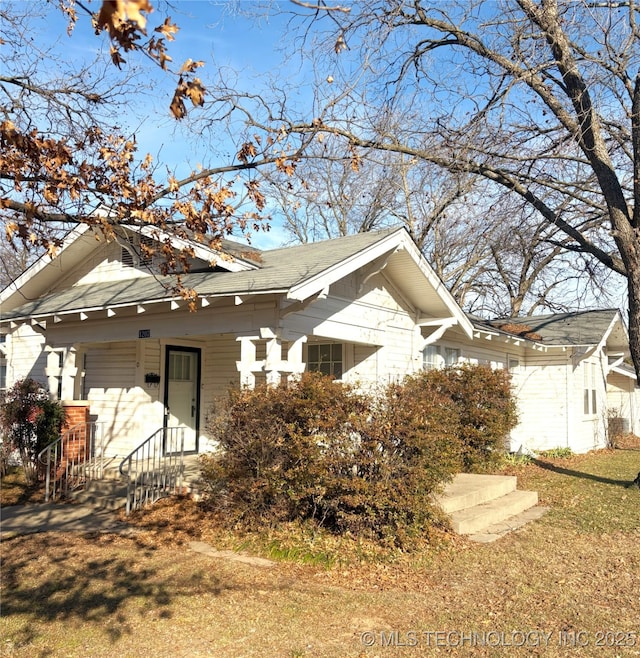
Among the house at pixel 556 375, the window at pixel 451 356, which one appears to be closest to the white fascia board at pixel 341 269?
the window at pixel 451 356

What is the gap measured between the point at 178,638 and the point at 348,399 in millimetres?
3350

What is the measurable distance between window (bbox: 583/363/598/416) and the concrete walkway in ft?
49.3

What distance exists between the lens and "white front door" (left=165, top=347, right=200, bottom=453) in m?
12.5

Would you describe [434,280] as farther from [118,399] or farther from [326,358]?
[118,399]

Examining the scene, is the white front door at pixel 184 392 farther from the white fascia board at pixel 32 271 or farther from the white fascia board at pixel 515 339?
the white fascia board at pixel 515 339

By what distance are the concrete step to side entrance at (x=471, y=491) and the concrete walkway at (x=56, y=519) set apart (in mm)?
4336

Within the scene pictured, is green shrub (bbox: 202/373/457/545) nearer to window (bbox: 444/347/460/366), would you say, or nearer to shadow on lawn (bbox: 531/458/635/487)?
shadow on lawn (bbox: 531/458/635/487)

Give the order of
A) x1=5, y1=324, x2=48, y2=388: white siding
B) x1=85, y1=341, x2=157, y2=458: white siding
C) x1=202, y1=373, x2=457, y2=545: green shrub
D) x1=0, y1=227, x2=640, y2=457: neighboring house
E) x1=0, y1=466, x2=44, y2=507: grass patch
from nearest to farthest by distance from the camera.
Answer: x1=202, y1=373, x2=457, y2=545: green shrub
x1=0, y1=227, x2=640, y2=457: neighboring house
x1=0, y1=466, x2=44, y2=507: grass patch
x1=85, y1=341, x2=157, y2=458: white siding
x1=5, y1=324, x2=48, y2=388: white siding

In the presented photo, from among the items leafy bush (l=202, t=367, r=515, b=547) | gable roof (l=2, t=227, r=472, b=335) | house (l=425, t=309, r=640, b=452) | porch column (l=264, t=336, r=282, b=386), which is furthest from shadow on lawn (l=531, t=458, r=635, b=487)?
porch column (l=264, t=336, r=282, b=386)

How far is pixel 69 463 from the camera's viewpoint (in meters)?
11.2

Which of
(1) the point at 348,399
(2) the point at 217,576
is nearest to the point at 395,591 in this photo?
(2) the point at 217,576

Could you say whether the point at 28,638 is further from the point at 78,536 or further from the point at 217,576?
the point at 78,536

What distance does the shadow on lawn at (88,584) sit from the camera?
518 cm

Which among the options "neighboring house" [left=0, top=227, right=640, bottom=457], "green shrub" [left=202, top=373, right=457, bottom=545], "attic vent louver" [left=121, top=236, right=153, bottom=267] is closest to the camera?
"green shrub" [left=202, top=373, right=457, bottom=545]
